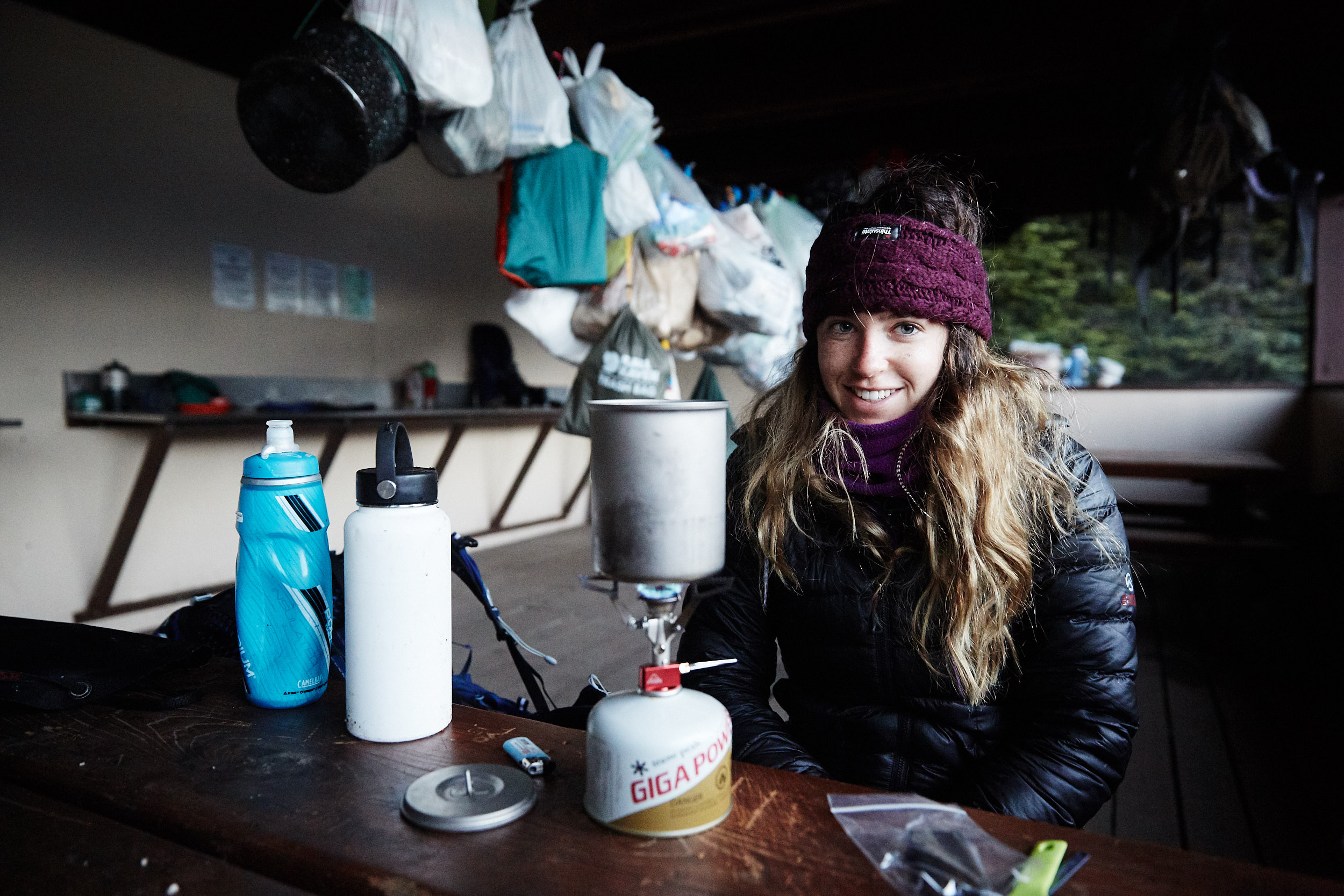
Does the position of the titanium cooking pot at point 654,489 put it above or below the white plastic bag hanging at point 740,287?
below

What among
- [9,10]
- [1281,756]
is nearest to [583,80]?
[9,10]

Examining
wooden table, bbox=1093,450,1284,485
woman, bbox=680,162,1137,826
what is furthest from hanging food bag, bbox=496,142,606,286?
wooden table, bbox=1093,450,1284,485

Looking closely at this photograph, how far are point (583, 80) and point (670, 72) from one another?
1501 millimetres

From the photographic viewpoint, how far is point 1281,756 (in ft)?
7.49

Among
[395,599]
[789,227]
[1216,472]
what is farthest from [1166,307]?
[395,599]

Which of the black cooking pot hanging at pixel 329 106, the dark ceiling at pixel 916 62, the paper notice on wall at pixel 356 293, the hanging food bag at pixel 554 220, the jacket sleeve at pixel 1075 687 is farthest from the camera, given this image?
the paper notice on wall at pixel 356 293

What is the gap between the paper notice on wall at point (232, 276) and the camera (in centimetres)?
356

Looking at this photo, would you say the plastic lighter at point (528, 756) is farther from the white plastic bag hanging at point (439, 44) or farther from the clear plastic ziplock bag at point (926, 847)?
the white plastic bag hanging at point (439, 44)

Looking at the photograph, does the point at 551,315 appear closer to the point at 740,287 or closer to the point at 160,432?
the point at 740,287

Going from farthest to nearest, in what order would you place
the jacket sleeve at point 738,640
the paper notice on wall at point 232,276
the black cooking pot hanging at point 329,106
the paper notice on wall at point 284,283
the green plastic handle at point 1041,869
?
1. the paper notice on wall at point 284,283
2. the paper notice on wall at point 232,276
3. the black cooking pot hanging at point 329,106
4. the jacket sleeve at point 738,640
5. the green plastic handle at point 1041,869

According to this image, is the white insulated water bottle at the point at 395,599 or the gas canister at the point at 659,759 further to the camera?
the white insulated water bottle at the point at 395,599

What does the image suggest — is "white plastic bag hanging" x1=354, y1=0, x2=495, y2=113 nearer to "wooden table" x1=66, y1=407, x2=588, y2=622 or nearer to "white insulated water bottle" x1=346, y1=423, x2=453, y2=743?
"wooden table" x1=66, y1=407, x2=588, y2=622

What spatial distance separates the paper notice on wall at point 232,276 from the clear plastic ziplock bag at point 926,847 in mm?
3754

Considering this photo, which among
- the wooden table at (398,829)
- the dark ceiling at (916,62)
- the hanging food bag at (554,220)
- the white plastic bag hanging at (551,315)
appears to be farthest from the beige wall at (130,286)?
the wooden table at (398,829)
